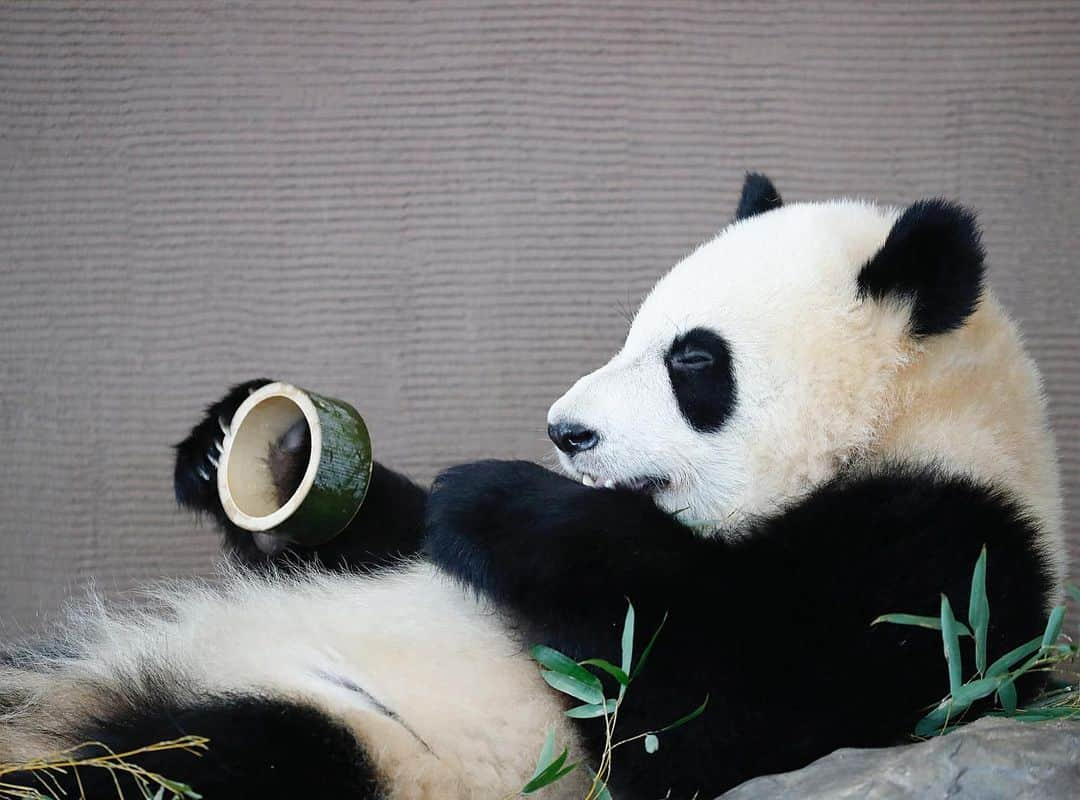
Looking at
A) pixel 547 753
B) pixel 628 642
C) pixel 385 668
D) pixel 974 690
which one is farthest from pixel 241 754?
pixel 974 690

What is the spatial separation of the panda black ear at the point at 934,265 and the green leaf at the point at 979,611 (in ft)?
1.17

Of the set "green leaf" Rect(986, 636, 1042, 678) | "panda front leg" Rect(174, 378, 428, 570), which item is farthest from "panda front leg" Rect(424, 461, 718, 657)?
"panda front leg" Rect(174, 378, 428, 570)

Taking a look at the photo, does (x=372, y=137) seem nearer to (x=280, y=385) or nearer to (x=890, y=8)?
(x=280, y=385)

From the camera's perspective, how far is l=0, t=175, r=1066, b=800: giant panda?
1389mm

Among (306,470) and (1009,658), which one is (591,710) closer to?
(1009,658)

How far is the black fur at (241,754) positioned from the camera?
1320 mm

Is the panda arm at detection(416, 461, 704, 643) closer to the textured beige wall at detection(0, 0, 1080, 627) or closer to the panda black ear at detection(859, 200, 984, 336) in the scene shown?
the panda black ear at detection(859, 200, 984, 336)

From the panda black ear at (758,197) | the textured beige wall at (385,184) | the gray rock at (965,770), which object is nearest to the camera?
the gray rock at (965,770)

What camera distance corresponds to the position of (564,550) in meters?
1.44

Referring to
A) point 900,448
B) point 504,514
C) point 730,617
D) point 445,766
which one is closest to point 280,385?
point 504,514

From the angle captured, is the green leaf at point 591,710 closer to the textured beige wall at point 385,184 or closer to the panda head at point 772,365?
the panda head at point 772,365

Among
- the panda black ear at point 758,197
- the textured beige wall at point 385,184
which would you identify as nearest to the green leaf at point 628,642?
the panda black ear at point 758,197

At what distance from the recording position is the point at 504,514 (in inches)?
59.6

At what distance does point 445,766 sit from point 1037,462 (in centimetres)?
88
